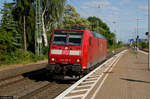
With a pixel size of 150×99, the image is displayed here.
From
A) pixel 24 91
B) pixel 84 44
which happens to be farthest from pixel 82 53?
pixel 24 91

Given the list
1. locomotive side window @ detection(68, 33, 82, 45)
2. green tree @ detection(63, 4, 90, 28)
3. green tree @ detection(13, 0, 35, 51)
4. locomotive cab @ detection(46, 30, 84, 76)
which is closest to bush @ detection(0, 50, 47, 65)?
green tree @ detection(13, 0, 35, 51)

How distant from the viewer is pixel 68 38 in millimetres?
13258

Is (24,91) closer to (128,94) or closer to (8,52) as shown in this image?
(128,94)

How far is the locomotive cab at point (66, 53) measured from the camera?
41.3 feet

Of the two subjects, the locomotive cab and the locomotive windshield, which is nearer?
the locomotive cab

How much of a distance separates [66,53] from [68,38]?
0.94 meters

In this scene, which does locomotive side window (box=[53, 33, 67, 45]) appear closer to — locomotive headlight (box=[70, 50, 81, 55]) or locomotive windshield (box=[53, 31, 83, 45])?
locomotive windshield (box=[53, 31, 83, 45])

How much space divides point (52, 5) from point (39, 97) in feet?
93.0

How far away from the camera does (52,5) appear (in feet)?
119

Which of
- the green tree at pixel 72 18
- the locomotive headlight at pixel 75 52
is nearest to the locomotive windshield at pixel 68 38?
the locomotive headlight at pixel 75 52

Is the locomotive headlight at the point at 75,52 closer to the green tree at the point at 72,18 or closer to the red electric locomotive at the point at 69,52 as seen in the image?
the red electric locomotive at the point at 69,52

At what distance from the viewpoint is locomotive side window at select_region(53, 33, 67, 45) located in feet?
43.6

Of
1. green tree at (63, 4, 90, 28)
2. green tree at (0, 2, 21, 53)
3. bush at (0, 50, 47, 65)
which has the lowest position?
bush at (0, 50, 47, 65)

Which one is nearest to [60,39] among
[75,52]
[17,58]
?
[75,52]
